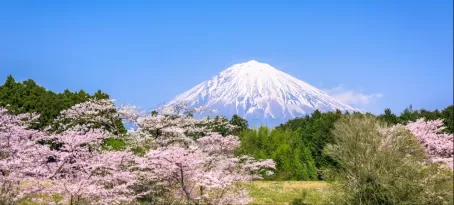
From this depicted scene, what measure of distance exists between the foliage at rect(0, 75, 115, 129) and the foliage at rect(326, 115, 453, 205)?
26.0 meters

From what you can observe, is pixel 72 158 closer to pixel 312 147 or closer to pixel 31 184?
pixel 31 184

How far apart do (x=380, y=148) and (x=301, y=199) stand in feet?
17.8

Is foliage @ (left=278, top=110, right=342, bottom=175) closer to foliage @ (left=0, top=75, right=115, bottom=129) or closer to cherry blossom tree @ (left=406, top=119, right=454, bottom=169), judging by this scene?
cherry blossom tree @ (left=406, top=119, right=454, bottom=169)

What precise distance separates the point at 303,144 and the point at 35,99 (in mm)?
25416

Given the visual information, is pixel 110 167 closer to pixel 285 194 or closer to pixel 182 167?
pixel 182 167

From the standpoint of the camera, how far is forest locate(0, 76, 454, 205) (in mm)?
13227

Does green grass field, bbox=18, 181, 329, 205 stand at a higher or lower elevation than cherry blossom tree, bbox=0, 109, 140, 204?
higher

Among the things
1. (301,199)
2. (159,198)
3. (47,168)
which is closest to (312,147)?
(301,199)

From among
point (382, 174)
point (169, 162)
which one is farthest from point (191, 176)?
point (382, 174)

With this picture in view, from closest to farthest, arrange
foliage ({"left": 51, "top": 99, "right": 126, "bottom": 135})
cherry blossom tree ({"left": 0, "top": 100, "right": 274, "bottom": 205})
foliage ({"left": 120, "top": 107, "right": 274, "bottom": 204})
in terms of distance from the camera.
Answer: cherry blossom tree ({"left": 0, "top": 100, "right": 274, "bottom": 205})
foliage ({"left": 120, "top": 107, "right": 274, "bottom": 204})
foliage ({"left": 51, "top": 99, "right": 126, "bottom": 135})

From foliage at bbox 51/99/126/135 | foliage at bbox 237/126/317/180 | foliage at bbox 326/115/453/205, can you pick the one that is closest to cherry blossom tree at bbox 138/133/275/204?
foliage at bbox 51/99/126/135

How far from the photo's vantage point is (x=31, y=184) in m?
13.4

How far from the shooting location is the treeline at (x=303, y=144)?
41312 millimetres

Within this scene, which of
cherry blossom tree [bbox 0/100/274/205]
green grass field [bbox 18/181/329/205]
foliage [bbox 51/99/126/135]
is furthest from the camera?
green grass field [bbox 18/181/329/205]
